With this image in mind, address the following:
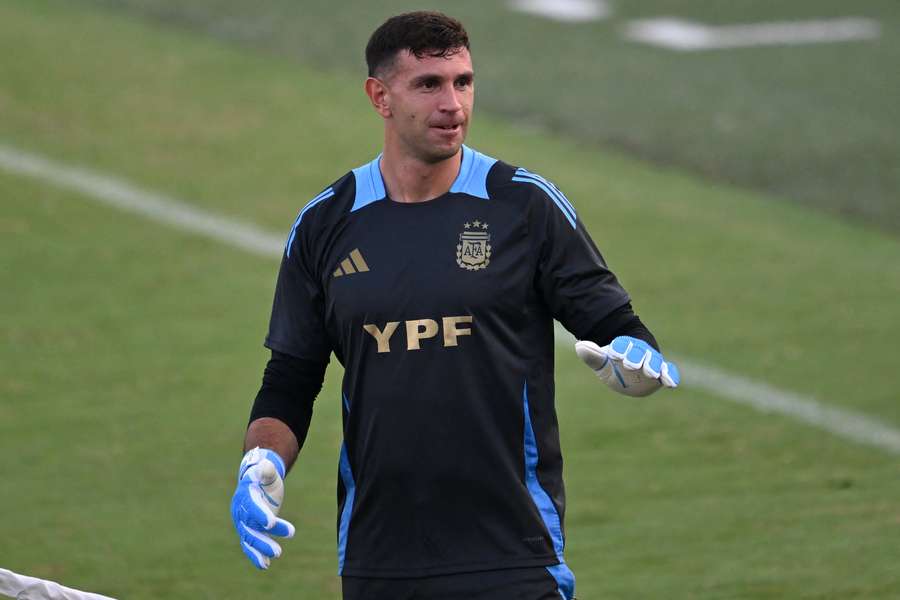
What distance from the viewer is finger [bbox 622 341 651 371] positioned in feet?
14.6

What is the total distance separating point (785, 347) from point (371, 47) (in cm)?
663

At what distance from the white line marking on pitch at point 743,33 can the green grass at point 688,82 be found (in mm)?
178

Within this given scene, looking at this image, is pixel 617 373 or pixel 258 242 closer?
pixel 617 373

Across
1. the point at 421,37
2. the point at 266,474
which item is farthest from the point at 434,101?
the point at 266,474

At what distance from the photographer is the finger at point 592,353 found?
4.41m

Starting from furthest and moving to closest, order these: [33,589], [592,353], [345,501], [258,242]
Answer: [258,242]
[33,589]
[345,501]
[592,353]

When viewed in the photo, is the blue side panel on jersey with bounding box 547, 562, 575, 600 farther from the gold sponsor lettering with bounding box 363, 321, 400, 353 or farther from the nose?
the nose

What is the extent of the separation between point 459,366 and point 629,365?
0.51 m

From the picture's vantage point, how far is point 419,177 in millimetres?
4910

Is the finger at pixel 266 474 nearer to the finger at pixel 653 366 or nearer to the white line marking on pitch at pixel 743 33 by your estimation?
the finger at pixel 653 366

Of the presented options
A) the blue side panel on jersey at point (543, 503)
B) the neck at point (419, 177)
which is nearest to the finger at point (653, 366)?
the blue side panel on jersey at point (543, 503)

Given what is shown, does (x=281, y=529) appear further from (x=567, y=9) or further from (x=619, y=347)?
(x=567, y=9)

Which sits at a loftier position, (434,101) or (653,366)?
(434,101)

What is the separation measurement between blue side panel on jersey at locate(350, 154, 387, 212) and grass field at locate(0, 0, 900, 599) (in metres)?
3.08
